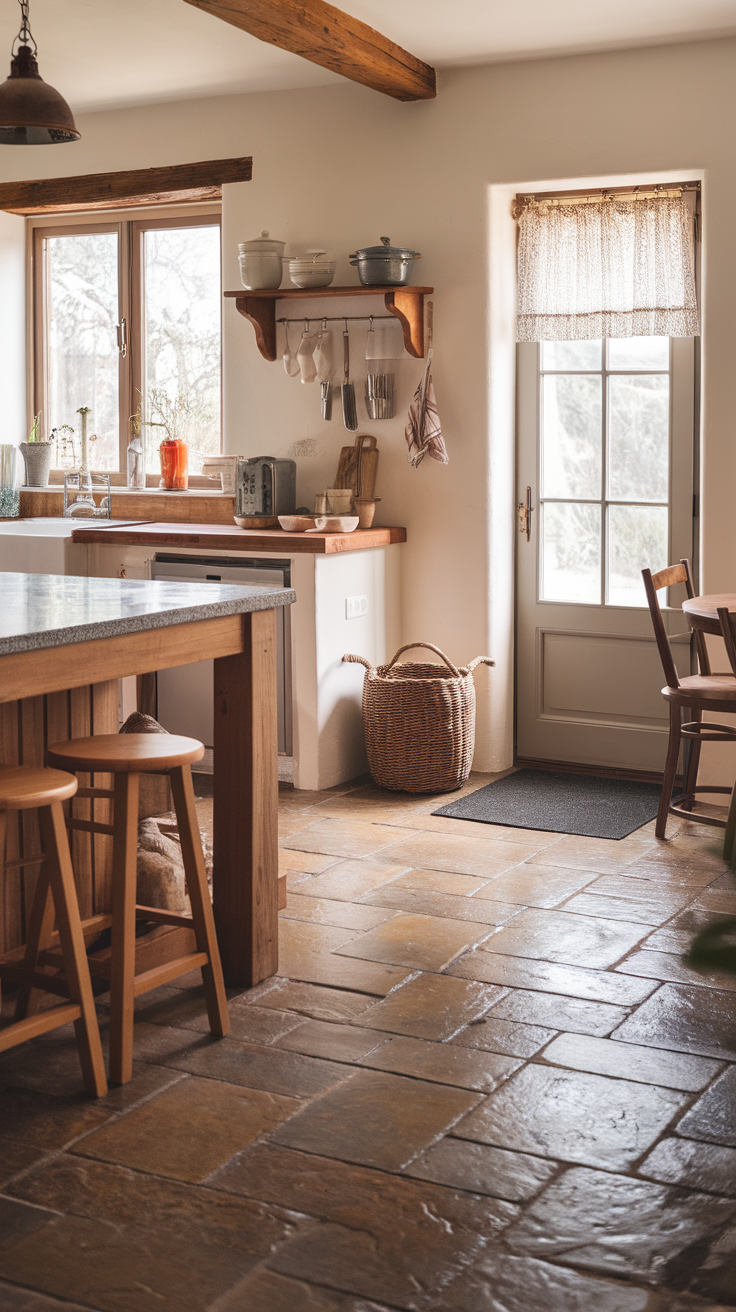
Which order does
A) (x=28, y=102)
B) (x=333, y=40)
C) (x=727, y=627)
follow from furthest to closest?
(x=333, y=40) → (x=727, y=627) → (x=28, y=102)

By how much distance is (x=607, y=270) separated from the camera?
16.2 feet

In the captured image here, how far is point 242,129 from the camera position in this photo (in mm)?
5430

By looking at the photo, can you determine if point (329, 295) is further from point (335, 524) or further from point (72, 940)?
point (72, 940)

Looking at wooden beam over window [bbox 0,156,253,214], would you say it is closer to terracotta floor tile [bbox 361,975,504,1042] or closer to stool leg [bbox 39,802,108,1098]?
terracotta floor tile [bbox 361,975,504,1042]

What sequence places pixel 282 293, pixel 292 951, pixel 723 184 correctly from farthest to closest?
pixel 282 293 < pixel 723 184 < pixel 292 951

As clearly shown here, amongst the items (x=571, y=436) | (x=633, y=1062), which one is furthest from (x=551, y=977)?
(x=571, y=436)

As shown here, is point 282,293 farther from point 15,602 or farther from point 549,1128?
point 549,1128

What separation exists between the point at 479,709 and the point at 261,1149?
121 inches

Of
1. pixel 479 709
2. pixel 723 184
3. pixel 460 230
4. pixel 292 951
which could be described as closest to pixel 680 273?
pixel 723 184

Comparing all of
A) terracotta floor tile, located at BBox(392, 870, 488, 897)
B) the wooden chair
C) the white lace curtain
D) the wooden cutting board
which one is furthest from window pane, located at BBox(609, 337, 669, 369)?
terracotta floor tile, located at BBox(392, 870, 488, 897)

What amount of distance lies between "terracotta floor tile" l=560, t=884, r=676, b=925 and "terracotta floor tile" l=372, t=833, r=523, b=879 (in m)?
0.34

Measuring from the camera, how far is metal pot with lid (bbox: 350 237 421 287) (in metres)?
4.95

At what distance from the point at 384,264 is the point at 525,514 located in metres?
1.16

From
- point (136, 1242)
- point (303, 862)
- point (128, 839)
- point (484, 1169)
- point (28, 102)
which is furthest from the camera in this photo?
point (303, 862)
